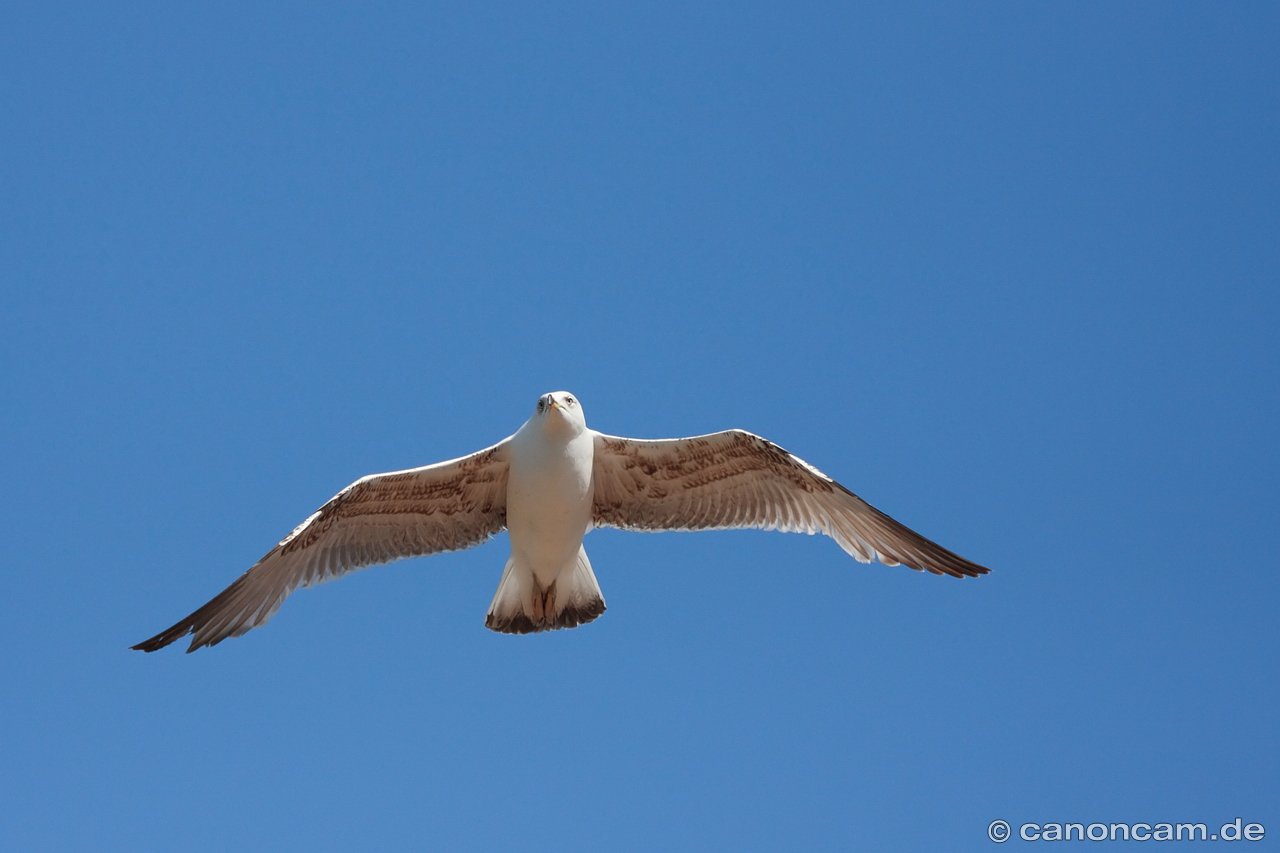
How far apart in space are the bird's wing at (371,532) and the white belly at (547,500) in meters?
0.30

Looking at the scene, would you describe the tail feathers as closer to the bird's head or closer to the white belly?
the white belly

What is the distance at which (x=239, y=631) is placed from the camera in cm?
1081

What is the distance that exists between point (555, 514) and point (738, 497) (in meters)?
1.86

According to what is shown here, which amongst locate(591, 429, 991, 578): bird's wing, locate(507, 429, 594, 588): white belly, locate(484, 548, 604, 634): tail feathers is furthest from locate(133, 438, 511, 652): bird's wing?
locate(591, 429, 991, 578): bird's wing

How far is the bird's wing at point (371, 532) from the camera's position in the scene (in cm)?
1085

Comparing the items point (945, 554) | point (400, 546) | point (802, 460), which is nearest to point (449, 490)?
point (400, 546)

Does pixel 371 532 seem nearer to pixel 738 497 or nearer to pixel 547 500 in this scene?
pixel 547 500

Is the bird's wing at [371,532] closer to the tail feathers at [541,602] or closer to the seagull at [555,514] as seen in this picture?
the seagull at [555,514]

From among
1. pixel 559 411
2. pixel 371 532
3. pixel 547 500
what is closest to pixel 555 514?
pixel 547 500

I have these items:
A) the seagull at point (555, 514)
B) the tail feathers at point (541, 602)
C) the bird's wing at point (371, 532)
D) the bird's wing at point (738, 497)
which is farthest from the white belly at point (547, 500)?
the bird's wing at point (738, 497)

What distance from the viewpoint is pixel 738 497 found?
11.6 meters

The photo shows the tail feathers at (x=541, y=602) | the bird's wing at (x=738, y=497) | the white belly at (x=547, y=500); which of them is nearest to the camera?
the white belly at (x=547, y=500)

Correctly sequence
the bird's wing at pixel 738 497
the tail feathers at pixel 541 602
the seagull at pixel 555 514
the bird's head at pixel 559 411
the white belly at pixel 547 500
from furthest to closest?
1. the tail feathers at pixel 541 602
2. the bird's wing at pixel 738 497
3. the seagull at pixel 555 514
4. the white belly at pixel 547 500
5. the bird's head at pixel 559 411

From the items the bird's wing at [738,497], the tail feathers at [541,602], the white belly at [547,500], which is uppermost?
the bird's wing at [738,497]
